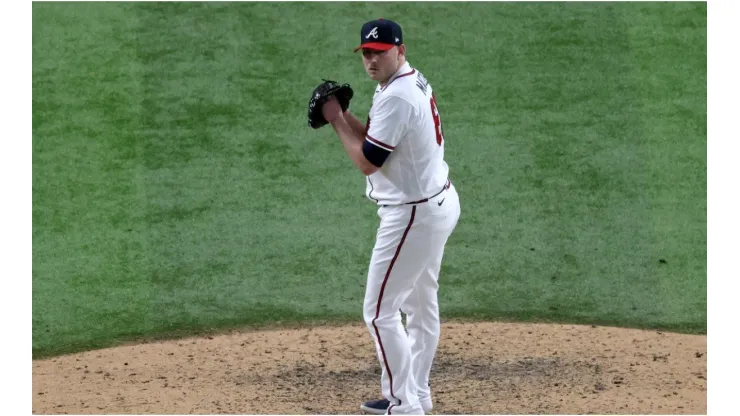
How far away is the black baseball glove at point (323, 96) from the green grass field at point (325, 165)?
2.33 meters

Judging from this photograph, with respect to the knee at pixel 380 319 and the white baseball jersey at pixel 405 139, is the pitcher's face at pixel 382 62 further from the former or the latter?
the knee at pixel 380 319

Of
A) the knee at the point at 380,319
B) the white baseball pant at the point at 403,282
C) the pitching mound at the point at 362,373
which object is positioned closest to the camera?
the white baseball pant at the point at 403,282

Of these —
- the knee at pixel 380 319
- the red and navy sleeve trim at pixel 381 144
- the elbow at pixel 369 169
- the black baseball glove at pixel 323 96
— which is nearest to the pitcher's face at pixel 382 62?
the black baseball glove at pixel 323 96

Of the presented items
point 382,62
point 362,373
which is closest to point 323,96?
point 382,62

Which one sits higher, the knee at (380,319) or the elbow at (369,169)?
the elbow at (369,169)

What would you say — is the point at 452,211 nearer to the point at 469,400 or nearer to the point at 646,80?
the point at 469,400

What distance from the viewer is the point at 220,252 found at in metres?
8.94

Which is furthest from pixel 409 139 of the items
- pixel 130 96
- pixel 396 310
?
pixel 130 96

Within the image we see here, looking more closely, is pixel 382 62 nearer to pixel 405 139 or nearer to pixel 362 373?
pixel 405 139

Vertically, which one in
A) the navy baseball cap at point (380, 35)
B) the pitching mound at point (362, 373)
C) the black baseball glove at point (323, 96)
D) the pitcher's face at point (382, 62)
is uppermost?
the navy baseball cap at point (380, 35)

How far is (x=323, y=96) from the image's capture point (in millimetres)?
6051

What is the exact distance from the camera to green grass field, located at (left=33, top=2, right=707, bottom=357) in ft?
27.6

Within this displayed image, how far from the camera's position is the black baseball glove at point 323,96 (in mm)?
6059

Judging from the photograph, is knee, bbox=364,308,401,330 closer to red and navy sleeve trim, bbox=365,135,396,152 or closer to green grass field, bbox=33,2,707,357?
red and navy sleeve trim, bbox=365,135,396,152
